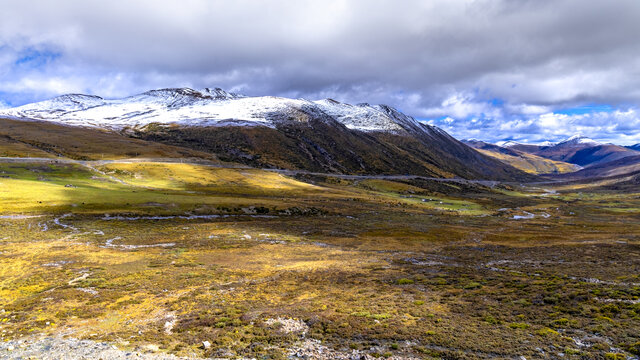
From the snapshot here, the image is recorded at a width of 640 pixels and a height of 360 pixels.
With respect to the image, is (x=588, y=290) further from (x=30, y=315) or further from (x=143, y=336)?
(x=30, y=315)

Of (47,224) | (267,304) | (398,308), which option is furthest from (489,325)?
(47,224)

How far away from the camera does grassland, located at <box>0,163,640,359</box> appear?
20.7 m

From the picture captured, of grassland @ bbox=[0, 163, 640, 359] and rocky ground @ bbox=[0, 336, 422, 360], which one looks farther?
grassland @ bbox=[0, 163, 640, 359]

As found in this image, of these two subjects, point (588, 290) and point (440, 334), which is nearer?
point (440, 334)

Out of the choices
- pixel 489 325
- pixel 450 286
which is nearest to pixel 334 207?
pixel 450 286

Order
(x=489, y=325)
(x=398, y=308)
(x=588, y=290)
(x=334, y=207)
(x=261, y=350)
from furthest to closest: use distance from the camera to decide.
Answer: (x=334, y=207), (x=588, y=290), (x=398, y=308), (x=489, y=325), (x=261, y=350)

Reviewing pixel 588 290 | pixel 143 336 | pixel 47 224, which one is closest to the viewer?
pixel 143 336

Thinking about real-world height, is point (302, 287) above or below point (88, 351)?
below

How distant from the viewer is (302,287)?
32.5 m

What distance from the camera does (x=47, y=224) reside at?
194 ft

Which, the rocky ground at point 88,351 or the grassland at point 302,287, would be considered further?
the grassland at point 302,287

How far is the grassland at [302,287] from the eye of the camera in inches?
814

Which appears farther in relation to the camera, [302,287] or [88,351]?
[302,287]

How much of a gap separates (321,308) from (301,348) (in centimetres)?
663
